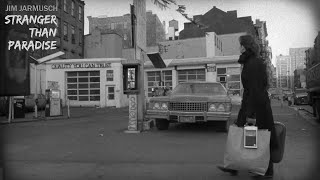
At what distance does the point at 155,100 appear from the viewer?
964 cm

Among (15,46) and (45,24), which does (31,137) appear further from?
(15,46)

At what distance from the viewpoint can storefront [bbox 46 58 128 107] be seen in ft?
106

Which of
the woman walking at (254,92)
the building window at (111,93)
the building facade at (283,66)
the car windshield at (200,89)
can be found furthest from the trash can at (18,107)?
the building window at (111,93)

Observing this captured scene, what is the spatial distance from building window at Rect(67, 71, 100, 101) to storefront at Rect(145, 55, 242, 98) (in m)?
5.30

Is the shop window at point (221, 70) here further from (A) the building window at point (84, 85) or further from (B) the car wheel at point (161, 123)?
(B) the car wheel at point (161, 123)

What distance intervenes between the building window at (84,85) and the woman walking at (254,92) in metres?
28.8

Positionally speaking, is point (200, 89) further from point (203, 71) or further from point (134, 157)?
point (203, 71)

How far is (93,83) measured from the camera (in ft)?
107

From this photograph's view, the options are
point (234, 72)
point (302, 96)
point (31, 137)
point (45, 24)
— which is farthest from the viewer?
point (234, 72)

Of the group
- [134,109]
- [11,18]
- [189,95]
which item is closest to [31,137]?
[134,109]

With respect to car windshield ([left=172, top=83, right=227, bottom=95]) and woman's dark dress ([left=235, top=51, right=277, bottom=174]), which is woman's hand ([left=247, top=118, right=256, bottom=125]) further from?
car windshield ([left=172, top=83, right=227, bottom=95])

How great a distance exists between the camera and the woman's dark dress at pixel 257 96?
14.0 ft

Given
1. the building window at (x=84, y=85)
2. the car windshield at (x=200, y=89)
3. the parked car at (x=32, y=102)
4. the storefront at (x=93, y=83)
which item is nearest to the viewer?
the car windshield at (x=200, y=89)

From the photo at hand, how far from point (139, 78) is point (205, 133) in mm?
2532
